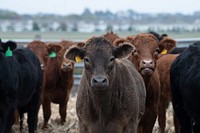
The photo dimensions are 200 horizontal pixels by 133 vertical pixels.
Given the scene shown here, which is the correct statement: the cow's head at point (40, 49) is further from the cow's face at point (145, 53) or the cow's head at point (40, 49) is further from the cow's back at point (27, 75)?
the cow's face at point (145, 53)

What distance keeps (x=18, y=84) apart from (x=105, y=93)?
2.79m

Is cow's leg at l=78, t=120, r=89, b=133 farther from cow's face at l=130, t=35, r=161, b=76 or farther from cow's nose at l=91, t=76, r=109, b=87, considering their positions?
cow's face at l=130, t=35, r=161, b=76

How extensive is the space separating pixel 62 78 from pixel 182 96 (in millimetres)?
3826

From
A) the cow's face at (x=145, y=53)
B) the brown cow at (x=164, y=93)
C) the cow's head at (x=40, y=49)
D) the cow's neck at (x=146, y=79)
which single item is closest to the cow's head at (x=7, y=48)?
the cow's face at (x=145, y=53)

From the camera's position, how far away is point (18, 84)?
9.25 meters

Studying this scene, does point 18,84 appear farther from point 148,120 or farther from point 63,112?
point 63,112

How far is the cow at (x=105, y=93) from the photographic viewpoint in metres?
6.61

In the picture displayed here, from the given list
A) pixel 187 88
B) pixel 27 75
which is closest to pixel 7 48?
pixel 27 75

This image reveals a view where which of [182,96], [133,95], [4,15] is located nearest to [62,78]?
[182,96]

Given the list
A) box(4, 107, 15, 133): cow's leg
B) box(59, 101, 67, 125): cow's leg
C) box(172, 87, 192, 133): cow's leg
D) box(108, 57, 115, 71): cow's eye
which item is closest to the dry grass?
box(59, 101, 67, 125): cow's leg

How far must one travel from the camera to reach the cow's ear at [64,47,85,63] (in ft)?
22.6

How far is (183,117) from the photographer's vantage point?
28.9 feet

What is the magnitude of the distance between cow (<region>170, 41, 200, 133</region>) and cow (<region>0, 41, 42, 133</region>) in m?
2.54

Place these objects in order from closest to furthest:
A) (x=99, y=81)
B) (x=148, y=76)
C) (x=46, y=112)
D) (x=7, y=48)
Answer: (x=99, y=81), (x=148, y=76), (x=7, y=48), (x=46, y=112)
